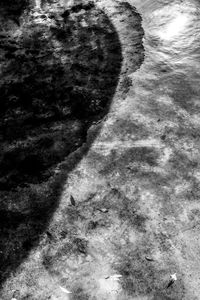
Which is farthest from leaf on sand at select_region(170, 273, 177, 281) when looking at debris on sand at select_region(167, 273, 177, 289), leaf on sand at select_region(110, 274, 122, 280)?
leaf on sand at select_region(110, 274, 122, 280)

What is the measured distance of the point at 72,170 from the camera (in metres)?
2.94

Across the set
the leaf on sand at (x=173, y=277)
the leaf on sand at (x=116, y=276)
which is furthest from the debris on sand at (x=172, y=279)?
the leaf on sand at (x=116, y=276)

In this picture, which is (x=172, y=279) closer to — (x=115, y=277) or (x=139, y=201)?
(x=115, y=277)

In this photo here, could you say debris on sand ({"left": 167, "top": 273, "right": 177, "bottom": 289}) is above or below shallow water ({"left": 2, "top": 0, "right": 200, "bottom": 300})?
below

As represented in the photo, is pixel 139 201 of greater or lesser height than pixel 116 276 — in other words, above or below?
above

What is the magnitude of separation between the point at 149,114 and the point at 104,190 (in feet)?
3.05

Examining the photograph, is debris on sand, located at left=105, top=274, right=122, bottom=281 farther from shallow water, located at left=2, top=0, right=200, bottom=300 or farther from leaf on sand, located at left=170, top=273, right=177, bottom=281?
leaf on sand, located at left=170, top=273, right=177, bottom=281

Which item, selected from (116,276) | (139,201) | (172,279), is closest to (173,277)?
(172,279)

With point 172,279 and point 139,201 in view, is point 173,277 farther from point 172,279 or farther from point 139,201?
point 139,201

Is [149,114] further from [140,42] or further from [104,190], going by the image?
[140,42]

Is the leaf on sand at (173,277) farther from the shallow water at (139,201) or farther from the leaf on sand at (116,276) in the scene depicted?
the leaf on sand at (116,276)

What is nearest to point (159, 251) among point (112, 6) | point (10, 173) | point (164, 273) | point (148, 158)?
point (164, 273)

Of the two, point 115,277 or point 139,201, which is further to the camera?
→ point 139,201

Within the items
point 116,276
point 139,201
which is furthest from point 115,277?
point 139,201
